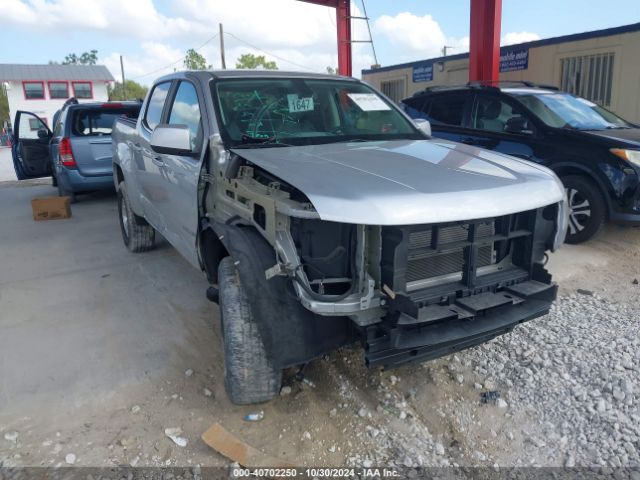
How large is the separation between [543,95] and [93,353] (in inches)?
225

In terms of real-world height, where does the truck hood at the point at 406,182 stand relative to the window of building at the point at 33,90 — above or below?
below

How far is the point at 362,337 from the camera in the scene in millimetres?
2471

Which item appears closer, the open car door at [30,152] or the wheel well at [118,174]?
the wheel well at [118,174]

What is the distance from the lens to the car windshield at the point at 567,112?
591 centimetres

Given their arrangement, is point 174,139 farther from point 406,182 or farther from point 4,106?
point 4,106

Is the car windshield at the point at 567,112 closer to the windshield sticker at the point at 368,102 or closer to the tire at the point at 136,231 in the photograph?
the windshield sticker at the point at 368,102

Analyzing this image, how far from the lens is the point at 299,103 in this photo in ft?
12.3

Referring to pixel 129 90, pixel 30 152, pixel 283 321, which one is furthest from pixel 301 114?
pixel 129 90

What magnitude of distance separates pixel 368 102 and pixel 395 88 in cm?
1277

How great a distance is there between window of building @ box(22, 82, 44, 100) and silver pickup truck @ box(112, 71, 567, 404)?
1907 inches

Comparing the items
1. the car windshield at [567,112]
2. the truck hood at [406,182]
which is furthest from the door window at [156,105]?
the car windshield at [567,112]

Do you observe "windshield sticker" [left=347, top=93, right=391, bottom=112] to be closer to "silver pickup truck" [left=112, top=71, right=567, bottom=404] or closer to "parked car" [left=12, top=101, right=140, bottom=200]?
"silver pickup truck" [left=112, top=71, right=567, bottom=404]

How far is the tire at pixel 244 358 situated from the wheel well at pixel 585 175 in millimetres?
4204

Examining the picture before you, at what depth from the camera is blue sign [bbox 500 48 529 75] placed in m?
12.1
